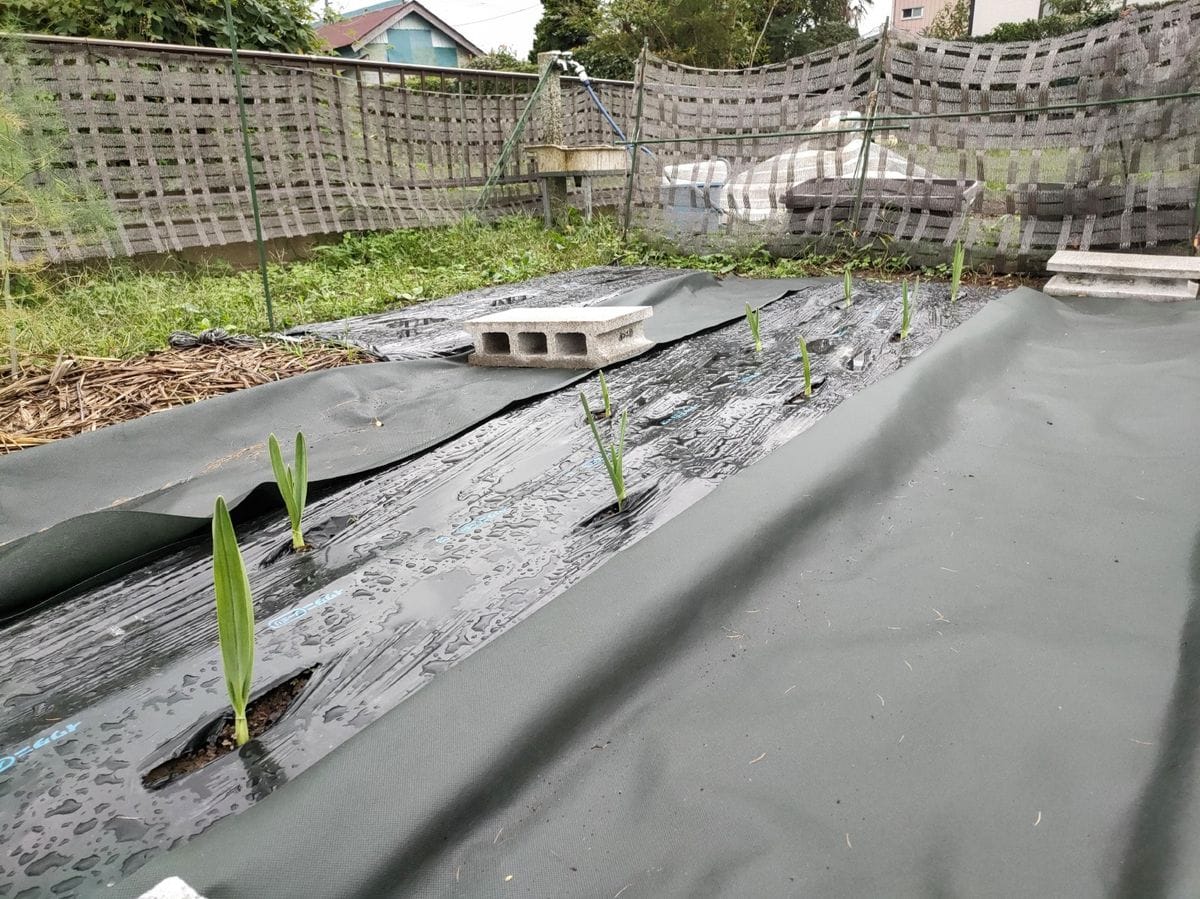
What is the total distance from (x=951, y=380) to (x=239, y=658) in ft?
7.28

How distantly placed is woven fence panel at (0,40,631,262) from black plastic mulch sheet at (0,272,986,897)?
3268mm

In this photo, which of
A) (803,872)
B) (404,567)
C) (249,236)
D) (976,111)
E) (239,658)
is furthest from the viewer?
(249,236)

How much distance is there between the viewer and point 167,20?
19.0 ft

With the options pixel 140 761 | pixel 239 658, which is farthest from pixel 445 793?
pixel 140 761

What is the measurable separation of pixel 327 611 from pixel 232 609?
18.4 inches

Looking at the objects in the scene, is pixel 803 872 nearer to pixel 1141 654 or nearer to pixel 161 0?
pixel 1141 654

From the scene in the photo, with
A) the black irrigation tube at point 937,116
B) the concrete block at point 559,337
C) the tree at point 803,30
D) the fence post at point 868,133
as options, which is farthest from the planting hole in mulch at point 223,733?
the tree at point 803,30

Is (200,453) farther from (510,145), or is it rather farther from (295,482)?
(510,145)

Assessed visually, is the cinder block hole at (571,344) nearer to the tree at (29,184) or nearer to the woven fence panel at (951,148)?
the tree at (29,184)

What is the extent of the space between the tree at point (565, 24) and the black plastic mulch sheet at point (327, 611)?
51.1 feet

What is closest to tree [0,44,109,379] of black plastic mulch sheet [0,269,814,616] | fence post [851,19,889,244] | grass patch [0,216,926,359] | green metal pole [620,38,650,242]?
grass patch [0,216,926,359]

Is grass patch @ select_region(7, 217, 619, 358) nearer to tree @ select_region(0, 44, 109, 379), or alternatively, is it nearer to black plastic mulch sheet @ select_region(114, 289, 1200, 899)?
tree @ select_region(0, 44, 109, 379)

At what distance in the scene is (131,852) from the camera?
1014 mm

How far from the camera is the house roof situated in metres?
21.5
